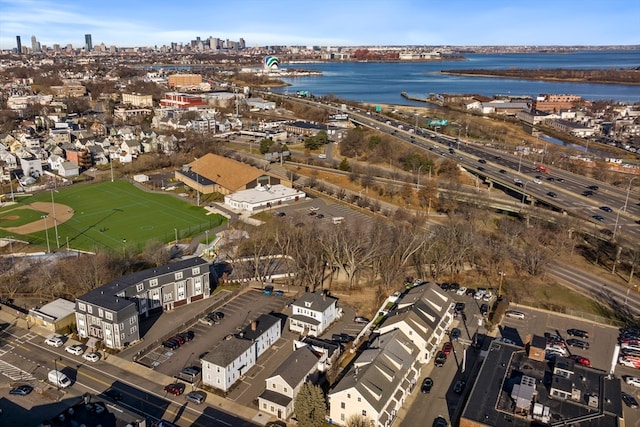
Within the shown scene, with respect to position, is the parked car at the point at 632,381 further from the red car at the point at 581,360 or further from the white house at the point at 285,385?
the white house at the point at 285,385

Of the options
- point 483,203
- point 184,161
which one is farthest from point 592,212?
point 184,161

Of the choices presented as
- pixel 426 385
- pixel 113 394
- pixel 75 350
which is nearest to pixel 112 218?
pixel 75 350

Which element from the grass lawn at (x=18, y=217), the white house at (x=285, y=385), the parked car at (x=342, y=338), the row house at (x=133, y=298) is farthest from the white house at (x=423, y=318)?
the grass lawn at (x=18, y=217)

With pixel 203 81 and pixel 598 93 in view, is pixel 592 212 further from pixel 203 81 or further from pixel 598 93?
pixel 203 81

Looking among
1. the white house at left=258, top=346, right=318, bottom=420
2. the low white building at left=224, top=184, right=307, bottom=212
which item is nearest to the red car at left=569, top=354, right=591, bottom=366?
the white house at left=258, top=346, right=318, bottom=420

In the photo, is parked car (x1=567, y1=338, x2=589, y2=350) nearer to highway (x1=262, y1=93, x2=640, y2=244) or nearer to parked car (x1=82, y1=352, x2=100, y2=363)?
highway (x1=262, y1=93, x2=640, y2=244)

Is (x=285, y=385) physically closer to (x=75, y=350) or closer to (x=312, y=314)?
(x=312, y=314)
